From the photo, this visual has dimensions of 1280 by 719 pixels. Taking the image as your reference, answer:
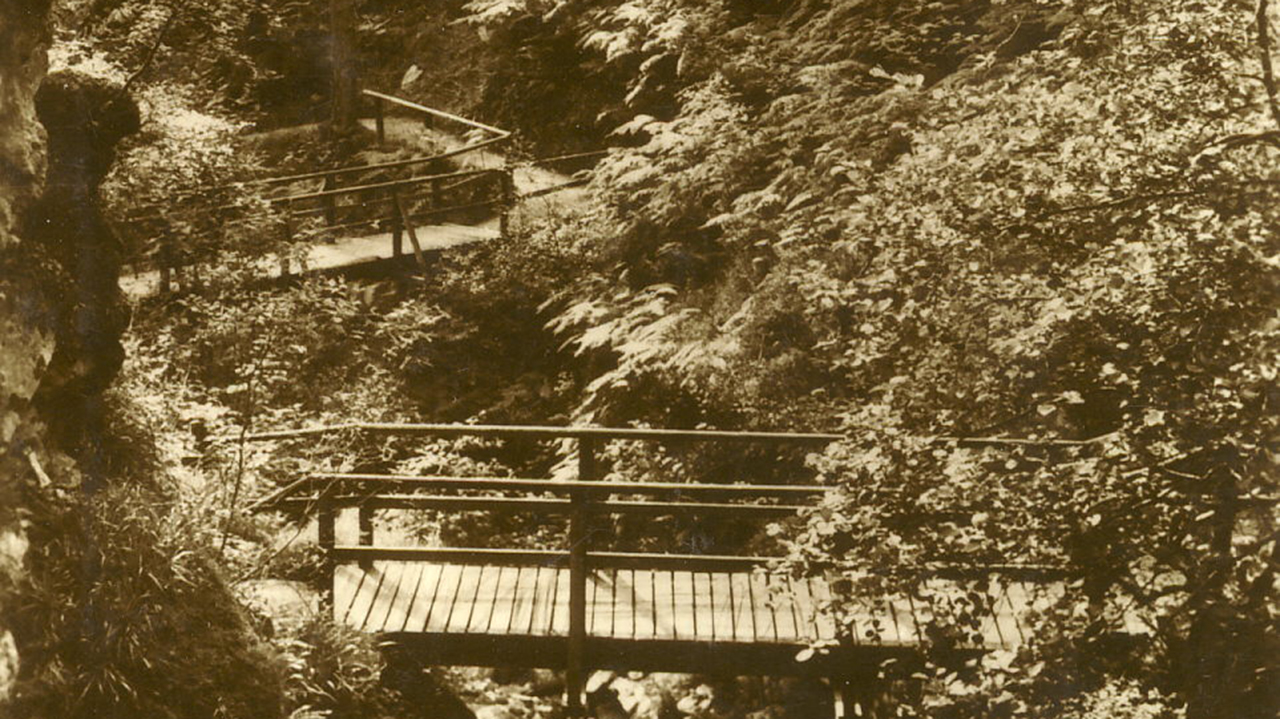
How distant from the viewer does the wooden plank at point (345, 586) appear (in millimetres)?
5855

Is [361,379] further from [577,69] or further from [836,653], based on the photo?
[836,653]

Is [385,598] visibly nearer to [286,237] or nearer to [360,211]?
[286,237]

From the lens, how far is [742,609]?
19.4 ft

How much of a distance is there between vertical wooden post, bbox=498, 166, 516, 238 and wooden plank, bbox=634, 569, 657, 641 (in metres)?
5.27

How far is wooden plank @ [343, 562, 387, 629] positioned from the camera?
5.75 m

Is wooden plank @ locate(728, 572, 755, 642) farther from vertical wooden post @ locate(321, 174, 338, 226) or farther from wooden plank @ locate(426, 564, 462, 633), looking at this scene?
vertical wooden post @ locate(321, 174, 338, 226)

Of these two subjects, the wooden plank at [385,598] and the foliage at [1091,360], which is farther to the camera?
the wooden plank at [385,598]

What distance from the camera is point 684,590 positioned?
20.0 ft

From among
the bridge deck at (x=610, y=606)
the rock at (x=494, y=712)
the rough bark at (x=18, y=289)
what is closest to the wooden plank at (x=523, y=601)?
the bridge deck at (x=610, y=606)

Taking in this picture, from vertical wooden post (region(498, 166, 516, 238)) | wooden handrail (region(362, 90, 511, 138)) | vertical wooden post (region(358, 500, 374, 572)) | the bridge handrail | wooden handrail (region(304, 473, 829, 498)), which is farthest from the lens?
wooden handrail (region(362, 90, 511, 138))

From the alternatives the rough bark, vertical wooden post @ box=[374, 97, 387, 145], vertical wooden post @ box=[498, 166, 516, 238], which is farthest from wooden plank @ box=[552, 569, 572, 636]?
vertical wooden post @ box=[374, 97, 387, 145]

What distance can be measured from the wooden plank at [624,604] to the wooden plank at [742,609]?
53 centimetres

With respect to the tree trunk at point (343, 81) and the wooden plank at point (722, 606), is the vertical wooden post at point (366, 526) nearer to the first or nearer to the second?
the wooden plank at point (722, 606)

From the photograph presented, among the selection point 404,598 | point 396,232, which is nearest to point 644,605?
point 404,598
